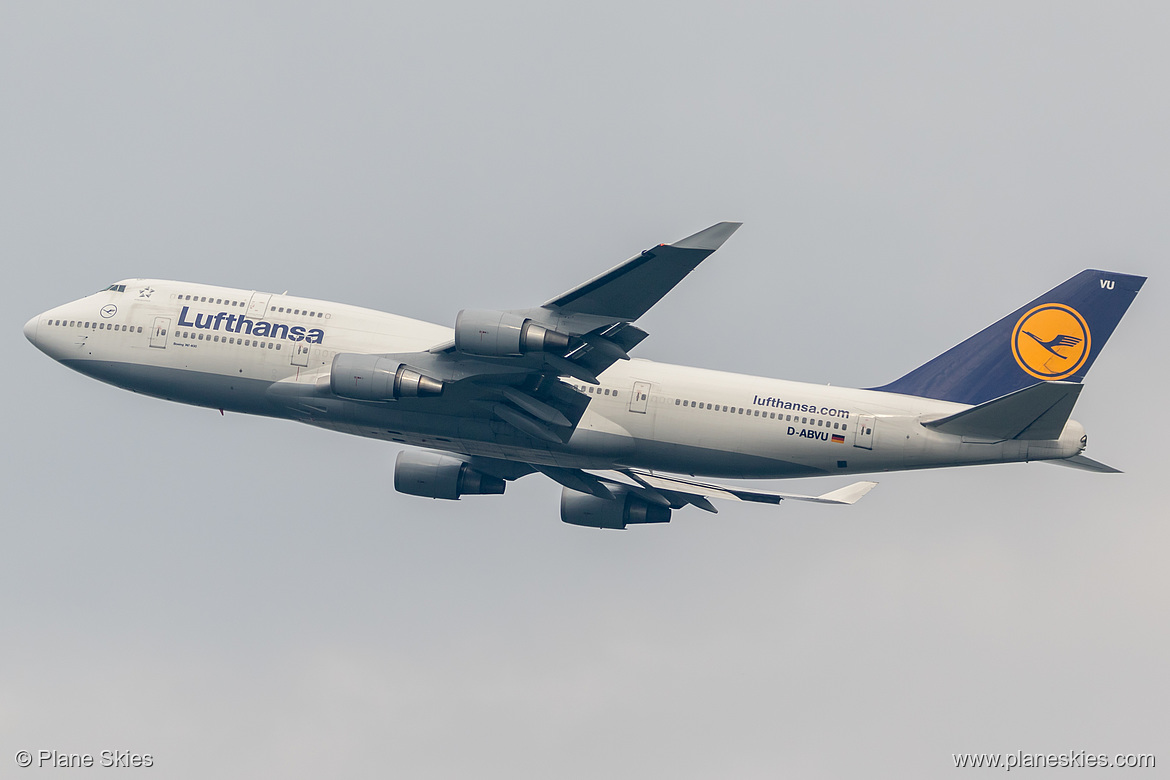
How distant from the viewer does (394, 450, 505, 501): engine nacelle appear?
5172 cm

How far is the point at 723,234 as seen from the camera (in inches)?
1510

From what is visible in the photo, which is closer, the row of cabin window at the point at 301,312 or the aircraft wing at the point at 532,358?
the aircraft wing at the point at 532,358

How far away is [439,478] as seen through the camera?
51.7 m

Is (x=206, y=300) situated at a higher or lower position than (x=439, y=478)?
higher

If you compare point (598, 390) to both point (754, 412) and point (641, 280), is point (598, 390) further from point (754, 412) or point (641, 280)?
point (641, 280)

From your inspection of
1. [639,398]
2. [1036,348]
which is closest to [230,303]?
[639,398]

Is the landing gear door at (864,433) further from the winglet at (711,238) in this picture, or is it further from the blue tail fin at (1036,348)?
the winglet at (711,238)

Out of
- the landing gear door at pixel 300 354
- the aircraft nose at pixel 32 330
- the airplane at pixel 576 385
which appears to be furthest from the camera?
the aircraft nose at pixel 32 330

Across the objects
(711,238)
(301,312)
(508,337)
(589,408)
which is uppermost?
(711,238)

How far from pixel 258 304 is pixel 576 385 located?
11751 millimetres

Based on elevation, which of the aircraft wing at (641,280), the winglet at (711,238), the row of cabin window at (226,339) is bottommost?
the row of cabin window at (226,339)

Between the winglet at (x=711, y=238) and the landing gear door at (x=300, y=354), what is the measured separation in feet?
48.7

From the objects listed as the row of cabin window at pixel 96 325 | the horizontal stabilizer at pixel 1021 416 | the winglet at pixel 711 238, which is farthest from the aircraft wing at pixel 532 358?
the horizontal stabilizer at pixel 1021 416

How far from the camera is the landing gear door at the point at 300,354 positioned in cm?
4712
